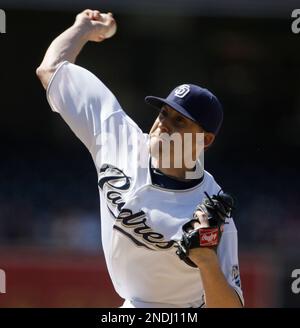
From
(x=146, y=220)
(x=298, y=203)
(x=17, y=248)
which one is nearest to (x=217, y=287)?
(x=146, y=220)

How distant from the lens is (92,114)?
2.91 metres

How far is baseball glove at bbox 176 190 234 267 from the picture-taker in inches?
99.7

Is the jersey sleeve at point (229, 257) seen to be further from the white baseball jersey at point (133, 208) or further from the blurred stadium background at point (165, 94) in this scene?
the blurred stadium background at point (165, 94)

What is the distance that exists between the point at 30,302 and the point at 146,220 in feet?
12.8

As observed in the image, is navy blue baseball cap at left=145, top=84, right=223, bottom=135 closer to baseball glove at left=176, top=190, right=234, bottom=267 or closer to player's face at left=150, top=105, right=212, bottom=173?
player's face at left=150, top=105, right=212, bottom=173

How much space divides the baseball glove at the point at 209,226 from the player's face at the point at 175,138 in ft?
0.87

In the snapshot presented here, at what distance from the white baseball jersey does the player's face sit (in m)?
0.09

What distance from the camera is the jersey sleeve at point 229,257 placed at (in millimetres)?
2691

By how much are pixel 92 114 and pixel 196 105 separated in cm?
37

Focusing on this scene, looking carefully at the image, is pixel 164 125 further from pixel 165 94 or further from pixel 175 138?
pixel 165 94

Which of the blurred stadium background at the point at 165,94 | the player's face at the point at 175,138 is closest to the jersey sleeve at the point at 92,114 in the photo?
the player's face at the point at 175,138

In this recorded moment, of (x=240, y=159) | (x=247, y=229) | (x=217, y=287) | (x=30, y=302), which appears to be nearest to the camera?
(x=217, y=287)
